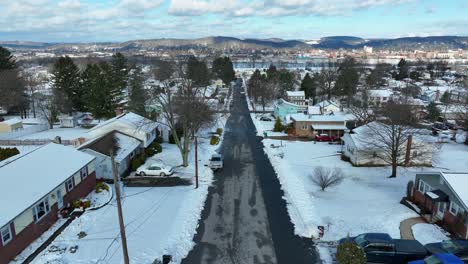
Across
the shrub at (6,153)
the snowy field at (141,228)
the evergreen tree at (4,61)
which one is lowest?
the snowy field at (141,228)

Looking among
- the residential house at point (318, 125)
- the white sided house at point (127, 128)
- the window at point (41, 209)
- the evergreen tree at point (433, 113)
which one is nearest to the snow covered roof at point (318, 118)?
the residential house at point (318, 125)

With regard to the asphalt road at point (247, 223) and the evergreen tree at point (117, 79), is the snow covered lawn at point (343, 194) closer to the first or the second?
the asphalt road at point (247, 223)

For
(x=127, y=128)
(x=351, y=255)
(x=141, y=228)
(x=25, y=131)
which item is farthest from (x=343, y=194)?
(x=25, y=131)

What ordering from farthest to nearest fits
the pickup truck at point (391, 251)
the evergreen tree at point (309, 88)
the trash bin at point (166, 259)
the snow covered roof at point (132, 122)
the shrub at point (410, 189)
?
the evergreen tree at point (309, 88) < the snow covered roof at point (132, 122) < the shrub at point (410, 189) < the trash bin at point (166, 259) < the pickup truck at point (391, 251)

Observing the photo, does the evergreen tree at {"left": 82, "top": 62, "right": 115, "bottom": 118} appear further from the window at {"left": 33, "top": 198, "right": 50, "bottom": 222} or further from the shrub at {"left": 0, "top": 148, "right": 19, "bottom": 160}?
the window at {"left": 33, "top": 198, "right": 50, "bottom": 222}

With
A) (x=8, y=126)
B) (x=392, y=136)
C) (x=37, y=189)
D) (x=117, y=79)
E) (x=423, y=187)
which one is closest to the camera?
(x=37, y=189)

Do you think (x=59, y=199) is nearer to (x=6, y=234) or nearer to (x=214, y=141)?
(x=6, y=234)

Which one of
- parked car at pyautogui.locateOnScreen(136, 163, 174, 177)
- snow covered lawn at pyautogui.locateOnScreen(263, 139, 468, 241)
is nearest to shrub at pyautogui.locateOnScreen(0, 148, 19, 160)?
parked car at pyautogui.locateOnScreen(136, 163, 174, 177)
